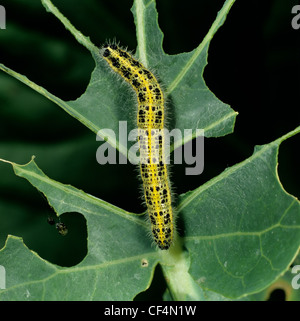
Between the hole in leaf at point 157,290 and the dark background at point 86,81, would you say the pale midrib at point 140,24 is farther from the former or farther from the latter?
the hole in leaf at point 157,290

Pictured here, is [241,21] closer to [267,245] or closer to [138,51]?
[138,51]

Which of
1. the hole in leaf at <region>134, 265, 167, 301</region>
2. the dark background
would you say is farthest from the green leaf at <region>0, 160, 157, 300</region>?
the dark background

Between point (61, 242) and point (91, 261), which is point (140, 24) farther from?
point (61, 242)

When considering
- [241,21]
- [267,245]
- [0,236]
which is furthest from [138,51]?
[0,236]

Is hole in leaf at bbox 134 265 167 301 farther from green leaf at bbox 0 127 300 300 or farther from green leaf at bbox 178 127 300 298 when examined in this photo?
green leaf at bbox 178 127 300 298

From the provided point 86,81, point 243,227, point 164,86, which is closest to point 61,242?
point 86,81

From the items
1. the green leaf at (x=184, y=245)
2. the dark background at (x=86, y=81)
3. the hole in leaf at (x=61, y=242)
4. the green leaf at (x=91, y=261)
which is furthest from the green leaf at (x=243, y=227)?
the hole in leaf at (x=61, y=242)
